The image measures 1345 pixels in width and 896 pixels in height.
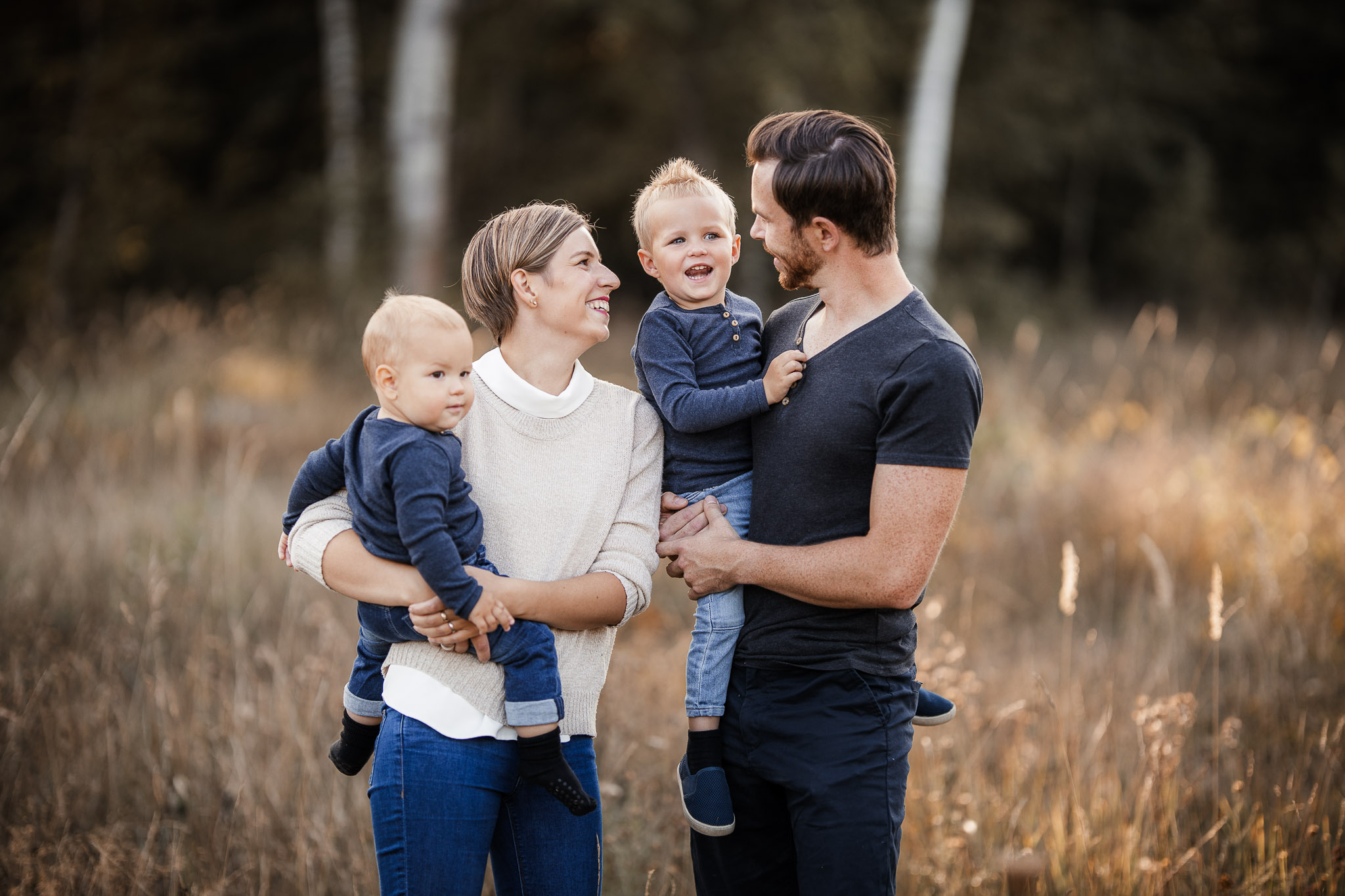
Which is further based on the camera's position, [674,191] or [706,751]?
[674,191]

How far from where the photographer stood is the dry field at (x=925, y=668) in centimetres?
283

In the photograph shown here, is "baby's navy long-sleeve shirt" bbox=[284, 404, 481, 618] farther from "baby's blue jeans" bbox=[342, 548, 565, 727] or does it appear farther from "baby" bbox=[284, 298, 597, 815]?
"baby's blue jeans" bbox=[342, 548, 565, 727]

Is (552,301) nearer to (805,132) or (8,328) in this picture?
(805,132)

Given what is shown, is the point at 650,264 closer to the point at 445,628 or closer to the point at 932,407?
the point at 932,407

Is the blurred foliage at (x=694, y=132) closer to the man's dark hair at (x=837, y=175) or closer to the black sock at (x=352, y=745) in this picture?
the black sock at (x=352, y=745)

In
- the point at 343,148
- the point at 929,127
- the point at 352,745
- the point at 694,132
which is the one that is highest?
the point at 694,132

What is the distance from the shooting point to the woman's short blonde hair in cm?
205

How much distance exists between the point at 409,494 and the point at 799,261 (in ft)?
3.21

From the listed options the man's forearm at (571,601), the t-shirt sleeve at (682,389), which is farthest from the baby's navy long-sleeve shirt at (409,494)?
the t-shirt sleeve at (682,389)

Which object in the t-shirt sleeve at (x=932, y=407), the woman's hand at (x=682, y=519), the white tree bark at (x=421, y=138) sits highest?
the white tree bark at (x=421, y=138)

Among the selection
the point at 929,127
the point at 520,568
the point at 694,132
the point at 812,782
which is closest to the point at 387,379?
the point at 520,568

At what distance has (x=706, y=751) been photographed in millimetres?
2141

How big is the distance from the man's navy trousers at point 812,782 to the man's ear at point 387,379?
970 mm

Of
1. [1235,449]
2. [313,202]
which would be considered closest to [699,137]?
[313,202]
